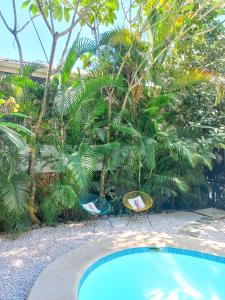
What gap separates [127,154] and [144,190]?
1.28m

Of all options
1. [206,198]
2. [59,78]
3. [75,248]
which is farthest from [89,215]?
[206,198]

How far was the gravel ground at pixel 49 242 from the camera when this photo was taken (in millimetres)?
4523

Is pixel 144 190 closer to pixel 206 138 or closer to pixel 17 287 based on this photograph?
pixel 206 138

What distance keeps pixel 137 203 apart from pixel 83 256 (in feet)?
8.63

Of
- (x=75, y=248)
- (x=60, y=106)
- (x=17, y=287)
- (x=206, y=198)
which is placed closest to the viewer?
(x=17, y=287)

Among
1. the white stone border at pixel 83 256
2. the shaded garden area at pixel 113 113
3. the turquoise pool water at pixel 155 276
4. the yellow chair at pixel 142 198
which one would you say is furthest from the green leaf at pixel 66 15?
the turquoise pool water at pixel 155 276

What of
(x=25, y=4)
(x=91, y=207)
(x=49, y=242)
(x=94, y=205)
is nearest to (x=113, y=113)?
(x=94, y=205)

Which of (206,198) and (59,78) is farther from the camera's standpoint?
(206,198)

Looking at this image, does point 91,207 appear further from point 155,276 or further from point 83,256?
point 155,276

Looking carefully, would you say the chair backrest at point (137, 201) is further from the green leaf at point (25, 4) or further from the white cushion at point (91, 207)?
the green leaf at point (25, 4)

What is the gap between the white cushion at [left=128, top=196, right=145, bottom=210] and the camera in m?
7.51

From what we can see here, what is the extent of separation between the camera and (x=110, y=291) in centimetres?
496

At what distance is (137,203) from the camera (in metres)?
7.59

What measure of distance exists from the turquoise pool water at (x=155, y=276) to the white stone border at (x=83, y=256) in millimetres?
118
